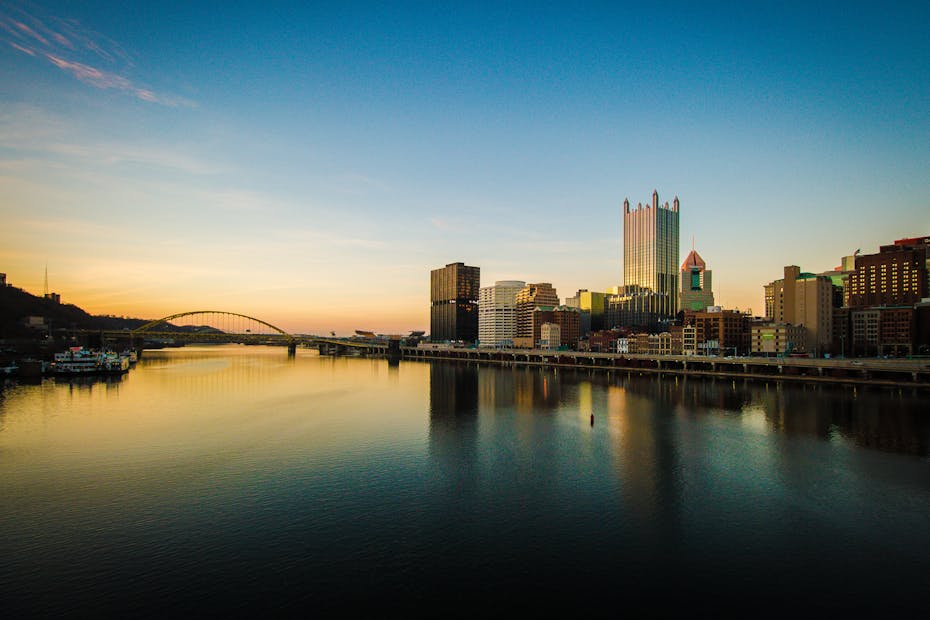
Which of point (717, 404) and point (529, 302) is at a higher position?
point (529, 302)

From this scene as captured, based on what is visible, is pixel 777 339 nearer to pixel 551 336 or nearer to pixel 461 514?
pixel 551 336

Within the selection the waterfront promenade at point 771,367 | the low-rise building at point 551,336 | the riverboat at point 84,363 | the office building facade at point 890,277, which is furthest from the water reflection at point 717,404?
the office building facade at point 890,277

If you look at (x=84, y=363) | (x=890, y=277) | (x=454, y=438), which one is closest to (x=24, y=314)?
(x=84, y=363)

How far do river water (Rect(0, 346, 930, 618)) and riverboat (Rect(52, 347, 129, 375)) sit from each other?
123 ft

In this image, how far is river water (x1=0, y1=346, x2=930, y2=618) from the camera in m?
14.9

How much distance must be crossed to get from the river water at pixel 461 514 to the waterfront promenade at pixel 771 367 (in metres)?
28.2

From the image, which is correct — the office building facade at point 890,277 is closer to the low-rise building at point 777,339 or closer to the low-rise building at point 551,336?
the low-rise building at point 777,339

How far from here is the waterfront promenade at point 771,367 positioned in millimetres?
64812

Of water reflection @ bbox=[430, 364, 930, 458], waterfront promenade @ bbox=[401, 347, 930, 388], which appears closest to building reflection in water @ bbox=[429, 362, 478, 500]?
water reflection @ bbox=[430, 364, 930, 458]

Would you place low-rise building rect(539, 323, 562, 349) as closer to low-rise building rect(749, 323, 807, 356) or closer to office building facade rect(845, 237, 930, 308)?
low-rise building rect(749, 323, 807, 356)

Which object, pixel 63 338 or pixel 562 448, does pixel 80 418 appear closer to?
pixel 562 448

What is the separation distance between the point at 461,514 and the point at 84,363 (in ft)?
267

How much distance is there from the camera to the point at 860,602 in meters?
14.5

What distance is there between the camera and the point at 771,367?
83.5 metres
